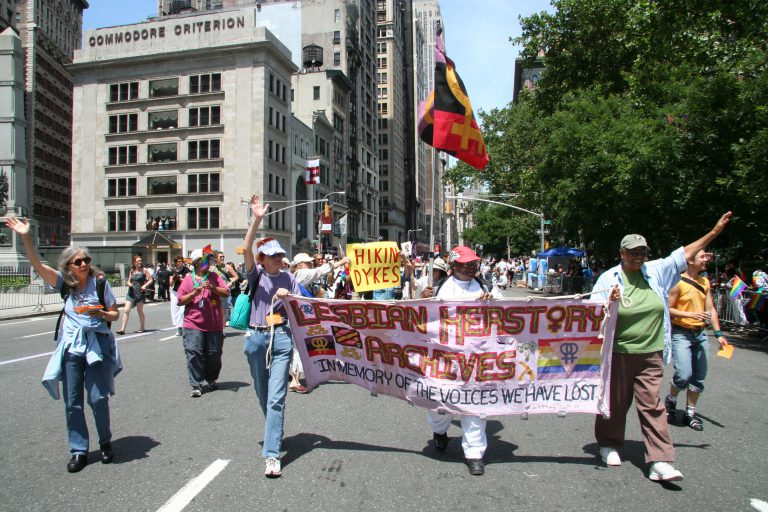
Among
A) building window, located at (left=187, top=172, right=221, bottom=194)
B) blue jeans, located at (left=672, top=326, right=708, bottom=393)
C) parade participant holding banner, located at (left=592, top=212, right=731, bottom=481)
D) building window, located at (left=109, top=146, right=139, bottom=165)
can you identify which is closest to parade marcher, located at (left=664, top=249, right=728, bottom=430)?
blue jeans, located at (left=672, top=326, right=708, bottom=393)

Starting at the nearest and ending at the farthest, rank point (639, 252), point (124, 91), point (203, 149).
Result: 1. point (639, 252)
2. point (203, 149)
3. point (124, 91)

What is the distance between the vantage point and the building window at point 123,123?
56.4m

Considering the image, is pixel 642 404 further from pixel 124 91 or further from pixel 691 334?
pixel 124 91

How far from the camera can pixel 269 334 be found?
17.1 ft

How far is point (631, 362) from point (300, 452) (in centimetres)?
287

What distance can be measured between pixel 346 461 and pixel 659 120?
58.1 feet

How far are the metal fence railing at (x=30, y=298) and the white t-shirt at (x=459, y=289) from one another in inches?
841

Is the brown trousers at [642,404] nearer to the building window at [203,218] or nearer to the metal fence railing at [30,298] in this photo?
the metal fence railing at [30,298]

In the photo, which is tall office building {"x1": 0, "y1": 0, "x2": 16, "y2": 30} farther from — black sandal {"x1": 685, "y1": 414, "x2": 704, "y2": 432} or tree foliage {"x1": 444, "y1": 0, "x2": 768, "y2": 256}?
black sandal {"x1": 685, "y1": 414, "x2": 704, "y2": 432}

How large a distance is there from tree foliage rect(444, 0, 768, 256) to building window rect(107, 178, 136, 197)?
3993cm

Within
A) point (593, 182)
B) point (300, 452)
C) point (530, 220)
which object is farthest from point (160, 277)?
point (530, 220)

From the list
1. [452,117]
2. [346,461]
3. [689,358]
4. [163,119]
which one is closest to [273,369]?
[346,461]

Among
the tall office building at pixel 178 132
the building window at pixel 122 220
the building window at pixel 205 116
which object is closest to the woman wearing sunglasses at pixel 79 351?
the tall office building at pixel 178 132

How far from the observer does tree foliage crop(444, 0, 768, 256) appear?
51.7ft
